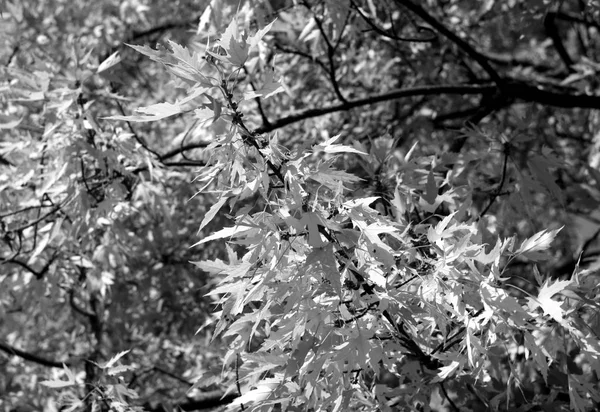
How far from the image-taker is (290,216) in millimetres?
1418

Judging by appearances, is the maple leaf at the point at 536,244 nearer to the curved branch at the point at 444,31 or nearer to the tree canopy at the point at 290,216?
the tree canopy at the point at 290,216

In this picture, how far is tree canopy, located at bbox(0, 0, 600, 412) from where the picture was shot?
1.49 metres

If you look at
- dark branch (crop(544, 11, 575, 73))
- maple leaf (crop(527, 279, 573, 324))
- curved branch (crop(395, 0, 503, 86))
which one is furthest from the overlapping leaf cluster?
dark branch (crop(544, 11, 575, 73))

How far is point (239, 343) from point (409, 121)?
8.86ft

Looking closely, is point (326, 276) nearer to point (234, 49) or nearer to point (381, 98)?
point (234, 49)


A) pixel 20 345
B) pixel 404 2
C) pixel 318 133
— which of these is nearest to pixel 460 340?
pixel 404 2

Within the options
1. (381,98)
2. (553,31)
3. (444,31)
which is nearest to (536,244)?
(444,31)

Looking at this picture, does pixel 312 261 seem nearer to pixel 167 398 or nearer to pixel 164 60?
pixel 164 60

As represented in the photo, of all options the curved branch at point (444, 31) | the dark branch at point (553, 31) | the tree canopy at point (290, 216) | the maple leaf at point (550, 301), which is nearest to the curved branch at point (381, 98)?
the tree canopy at point (290, 216)

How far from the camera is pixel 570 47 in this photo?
21.9 ft

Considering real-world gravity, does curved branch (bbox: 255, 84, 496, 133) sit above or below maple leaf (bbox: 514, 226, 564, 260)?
above

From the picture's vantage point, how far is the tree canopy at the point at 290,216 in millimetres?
1491

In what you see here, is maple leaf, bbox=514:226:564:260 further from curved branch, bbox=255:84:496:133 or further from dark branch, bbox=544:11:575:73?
dark branch, bbox=544:11:575:73

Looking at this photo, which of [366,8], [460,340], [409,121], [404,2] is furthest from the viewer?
[409,121]
